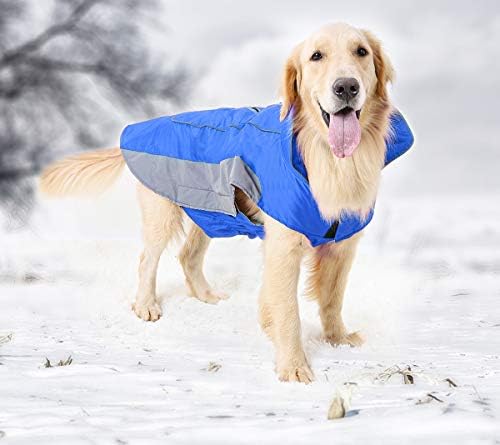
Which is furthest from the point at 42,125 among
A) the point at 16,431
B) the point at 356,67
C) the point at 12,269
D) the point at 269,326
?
the point at 16,431

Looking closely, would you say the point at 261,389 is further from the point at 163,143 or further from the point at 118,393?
the point at 163,143

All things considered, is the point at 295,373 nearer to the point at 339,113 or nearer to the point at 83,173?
the point at 339,113

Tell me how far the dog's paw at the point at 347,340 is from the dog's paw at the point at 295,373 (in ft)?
2.18

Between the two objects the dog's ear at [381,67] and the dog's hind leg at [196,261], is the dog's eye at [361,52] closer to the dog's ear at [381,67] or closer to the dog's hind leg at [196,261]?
the dog's ear at [381,67]

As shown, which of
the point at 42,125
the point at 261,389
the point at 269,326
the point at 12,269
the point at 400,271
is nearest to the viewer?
the point at 261,389

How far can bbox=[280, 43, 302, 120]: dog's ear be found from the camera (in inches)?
127

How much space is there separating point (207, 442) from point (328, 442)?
0.31 m

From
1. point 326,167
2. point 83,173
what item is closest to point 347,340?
point 326,167

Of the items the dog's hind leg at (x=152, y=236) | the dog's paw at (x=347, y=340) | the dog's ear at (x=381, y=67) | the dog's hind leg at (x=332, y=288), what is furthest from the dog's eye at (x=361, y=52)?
the dog's hind leg at (x=152, y=236)

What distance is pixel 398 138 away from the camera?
132 inches

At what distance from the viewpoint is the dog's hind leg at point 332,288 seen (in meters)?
3.72

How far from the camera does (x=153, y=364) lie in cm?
309

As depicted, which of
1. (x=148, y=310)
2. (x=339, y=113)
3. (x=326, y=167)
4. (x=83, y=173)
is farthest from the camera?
(x=83, y=173)

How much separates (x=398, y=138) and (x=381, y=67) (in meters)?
0.35
